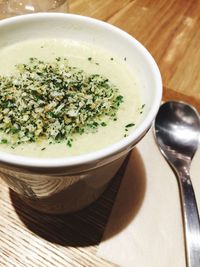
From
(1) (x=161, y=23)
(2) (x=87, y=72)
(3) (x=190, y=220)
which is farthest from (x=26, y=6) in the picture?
(3) (x=190, y=220)

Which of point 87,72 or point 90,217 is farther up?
point 87,72

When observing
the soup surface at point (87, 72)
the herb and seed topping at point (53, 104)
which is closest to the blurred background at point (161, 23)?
the soup surface at point (87, 72)

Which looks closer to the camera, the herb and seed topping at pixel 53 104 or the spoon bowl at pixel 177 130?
the herb and seed topping at pixel 53 104

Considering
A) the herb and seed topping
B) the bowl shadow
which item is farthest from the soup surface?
the bowl shadow

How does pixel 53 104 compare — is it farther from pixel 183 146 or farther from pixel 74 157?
pixel 183 146

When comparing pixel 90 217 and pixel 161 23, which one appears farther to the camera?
pixel 161 23

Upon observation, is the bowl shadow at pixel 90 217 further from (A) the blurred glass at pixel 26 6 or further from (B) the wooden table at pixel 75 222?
(A) the blurred glass at pixel 26 6
